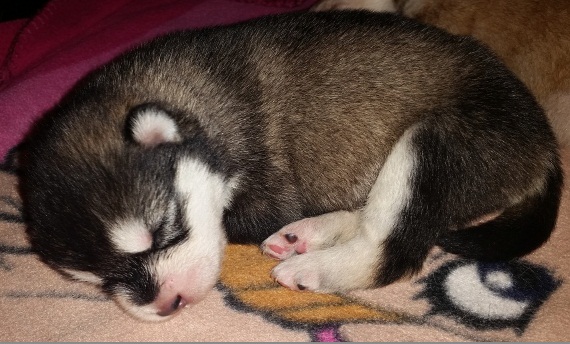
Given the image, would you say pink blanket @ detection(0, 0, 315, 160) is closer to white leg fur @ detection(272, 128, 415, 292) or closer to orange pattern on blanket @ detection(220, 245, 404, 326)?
orange pattern on blanket @ detection(220, 245, 404, 326)

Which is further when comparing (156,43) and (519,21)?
(519,21)

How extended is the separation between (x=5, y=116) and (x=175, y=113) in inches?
53.4

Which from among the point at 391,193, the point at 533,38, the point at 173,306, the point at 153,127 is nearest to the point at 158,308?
the point at 173,306

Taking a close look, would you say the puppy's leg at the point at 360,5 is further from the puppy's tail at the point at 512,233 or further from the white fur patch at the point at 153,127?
the white fur patch at the point at 153,127

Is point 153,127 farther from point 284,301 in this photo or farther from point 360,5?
point 360,5

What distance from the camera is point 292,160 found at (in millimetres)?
2615

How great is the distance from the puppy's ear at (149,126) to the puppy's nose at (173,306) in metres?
0.55

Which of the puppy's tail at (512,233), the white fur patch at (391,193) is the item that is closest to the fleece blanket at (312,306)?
the puppy's tail at (512,233)

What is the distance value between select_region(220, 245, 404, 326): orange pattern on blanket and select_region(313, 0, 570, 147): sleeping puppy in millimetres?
1696

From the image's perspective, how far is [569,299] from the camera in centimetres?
233

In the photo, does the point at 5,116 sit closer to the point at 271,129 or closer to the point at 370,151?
the point at 271,129

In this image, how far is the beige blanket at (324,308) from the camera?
2174 mm

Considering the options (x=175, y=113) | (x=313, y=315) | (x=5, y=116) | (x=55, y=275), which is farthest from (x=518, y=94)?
(x=5, y=116)

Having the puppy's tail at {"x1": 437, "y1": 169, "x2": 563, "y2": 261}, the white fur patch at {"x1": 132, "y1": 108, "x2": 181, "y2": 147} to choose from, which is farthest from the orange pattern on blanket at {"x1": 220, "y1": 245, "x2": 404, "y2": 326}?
the white fur patch at {"x1": 132, "y1": 108, "x2": 181, "y2": 147}
